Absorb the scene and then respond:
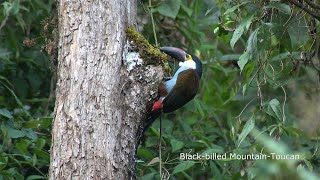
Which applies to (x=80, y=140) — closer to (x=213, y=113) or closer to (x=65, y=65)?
(x=65, y=65)

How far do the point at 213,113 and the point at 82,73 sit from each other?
2.13 meters

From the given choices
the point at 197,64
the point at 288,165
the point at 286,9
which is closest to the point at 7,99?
the point at 197,64

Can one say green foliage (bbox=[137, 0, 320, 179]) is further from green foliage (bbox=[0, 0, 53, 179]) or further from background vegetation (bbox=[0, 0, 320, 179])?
green foliage (bbox=[0, 0, 53, 179])

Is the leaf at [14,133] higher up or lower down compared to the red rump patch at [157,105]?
lower down

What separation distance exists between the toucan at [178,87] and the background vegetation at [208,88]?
24 centimetres

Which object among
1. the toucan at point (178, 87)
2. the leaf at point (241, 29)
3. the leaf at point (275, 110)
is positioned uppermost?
the leaf at point (241, 29)

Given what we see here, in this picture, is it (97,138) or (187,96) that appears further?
(187,96)

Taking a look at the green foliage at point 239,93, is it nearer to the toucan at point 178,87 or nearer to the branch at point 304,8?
the branch at point 304,8

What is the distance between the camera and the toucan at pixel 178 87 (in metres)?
2.71


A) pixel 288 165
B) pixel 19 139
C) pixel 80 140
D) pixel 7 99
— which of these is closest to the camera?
pixel 288 165

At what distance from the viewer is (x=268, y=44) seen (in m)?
2.93

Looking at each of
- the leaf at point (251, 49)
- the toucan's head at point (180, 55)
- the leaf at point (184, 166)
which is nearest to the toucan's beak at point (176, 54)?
the toucan's head at point (180, 55)

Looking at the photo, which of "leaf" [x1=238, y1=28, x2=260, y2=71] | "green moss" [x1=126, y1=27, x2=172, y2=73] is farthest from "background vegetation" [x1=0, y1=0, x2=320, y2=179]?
"green moss" [x1=126, y1=27, x2=172, y2=73]

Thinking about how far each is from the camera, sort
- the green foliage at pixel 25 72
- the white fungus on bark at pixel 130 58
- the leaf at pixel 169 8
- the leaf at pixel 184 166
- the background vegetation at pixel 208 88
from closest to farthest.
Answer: the white fungus on bark at pixel 130 58
the background vegetation at pixel 208 88
the leaf at pixel 184 166
the green foliage at pixel 25 72
the leaf at pixel 169 8
